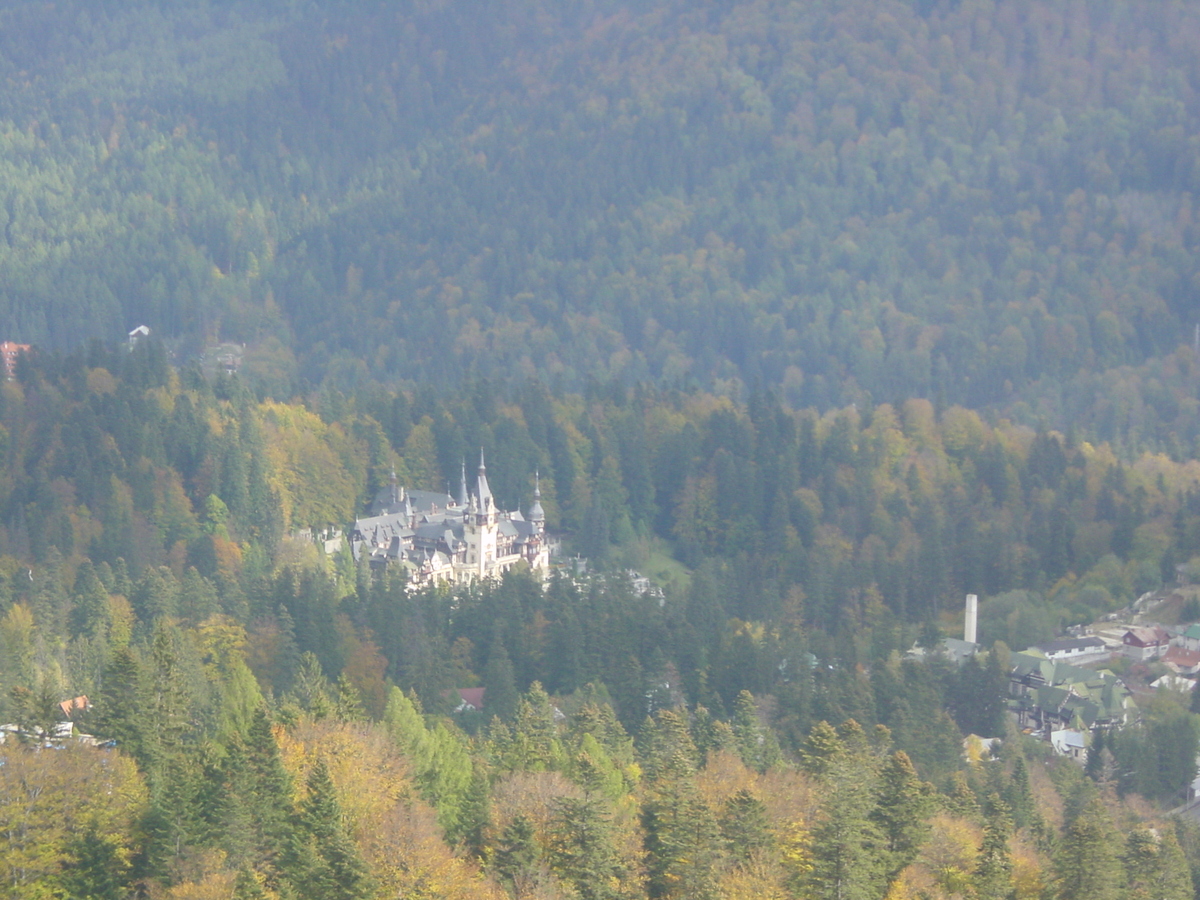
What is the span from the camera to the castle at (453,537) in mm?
103125

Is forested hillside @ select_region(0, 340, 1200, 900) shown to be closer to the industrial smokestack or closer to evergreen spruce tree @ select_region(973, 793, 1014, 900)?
evergreen spruce tree @ select_region(973, 793, 1014, 900)

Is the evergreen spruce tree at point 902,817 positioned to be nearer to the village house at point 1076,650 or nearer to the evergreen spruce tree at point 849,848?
the evergreen spruce tree at point 849,848

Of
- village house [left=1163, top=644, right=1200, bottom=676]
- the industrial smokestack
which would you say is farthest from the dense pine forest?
village house [left=1163, top=644, right=1200, bottom=676]

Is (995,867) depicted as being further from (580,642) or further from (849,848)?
(580,642)

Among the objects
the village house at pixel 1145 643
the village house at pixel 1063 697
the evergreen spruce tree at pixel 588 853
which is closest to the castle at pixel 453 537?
the village house at pixel 1063 697

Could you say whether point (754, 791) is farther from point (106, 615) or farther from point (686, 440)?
point (686, 440)

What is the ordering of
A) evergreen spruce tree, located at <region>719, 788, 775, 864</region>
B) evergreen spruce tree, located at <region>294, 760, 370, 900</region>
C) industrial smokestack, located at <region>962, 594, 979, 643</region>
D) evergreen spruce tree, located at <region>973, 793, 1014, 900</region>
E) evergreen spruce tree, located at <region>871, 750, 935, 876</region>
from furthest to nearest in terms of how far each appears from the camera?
industrial smokestack, located at <region>962, 594, 979, 643</region> → evergreen spruce tree, located at <region>871, 750, 935, 876</region> → evergreen spruce tree, located at <region>719, 788, 775, 864</region> → evergreen spruce tree, located at <region>973, 793, 1014, 900</region> → evergreen spruce tree, located at <region>294, 760, 370, 900</region>

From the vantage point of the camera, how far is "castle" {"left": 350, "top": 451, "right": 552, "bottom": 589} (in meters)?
103

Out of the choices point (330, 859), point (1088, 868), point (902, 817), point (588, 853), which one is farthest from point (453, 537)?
point (330, 859)

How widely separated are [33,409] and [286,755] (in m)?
66.5

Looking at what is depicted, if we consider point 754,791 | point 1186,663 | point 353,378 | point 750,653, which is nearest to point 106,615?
point 750,653

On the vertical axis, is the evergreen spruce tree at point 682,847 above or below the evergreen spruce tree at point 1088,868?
above

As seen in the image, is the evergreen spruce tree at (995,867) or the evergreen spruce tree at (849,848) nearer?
the evergreen spruce tree at (849,848)

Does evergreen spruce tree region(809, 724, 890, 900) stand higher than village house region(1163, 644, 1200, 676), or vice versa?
evergreen spruce tree region(809, 724, 890, 900)
